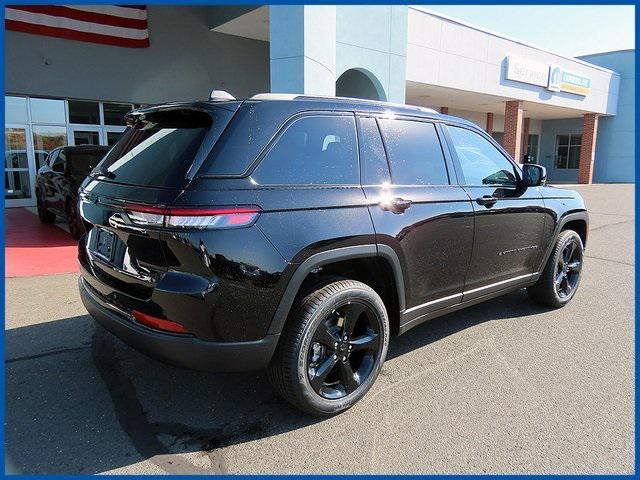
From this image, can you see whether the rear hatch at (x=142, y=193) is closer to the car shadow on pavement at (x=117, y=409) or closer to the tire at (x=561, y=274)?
the car shadow on pavement at (x=117, y=409)

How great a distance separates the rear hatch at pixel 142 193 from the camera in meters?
2.41

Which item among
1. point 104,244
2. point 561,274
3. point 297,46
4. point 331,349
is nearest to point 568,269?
point 561,274

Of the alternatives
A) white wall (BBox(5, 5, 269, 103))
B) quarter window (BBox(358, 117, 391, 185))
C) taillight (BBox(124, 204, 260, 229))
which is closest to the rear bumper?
taillight (BBox(124, 204, 260, 229))

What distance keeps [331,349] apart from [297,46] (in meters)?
6.80

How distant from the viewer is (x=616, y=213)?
13234 millimetres

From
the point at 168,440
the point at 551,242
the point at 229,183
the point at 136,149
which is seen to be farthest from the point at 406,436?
the point at 551,242

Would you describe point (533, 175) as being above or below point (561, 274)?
above

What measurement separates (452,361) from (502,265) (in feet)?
3.23

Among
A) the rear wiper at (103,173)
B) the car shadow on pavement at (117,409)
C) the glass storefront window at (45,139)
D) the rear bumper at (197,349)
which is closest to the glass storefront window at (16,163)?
the glass storefront window at (45,139)

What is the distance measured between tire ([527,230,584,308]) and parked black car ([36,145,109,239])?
6.83 metres

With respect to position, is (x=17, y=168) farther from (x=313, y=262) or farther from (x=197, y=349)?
(x=313, y=262)

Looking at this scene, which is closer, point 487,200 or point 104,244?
point 104,244

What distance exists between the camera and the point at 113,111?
13.4 metres

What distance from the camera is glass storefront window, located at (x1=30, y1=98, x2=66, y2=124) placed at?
41.0 ft
